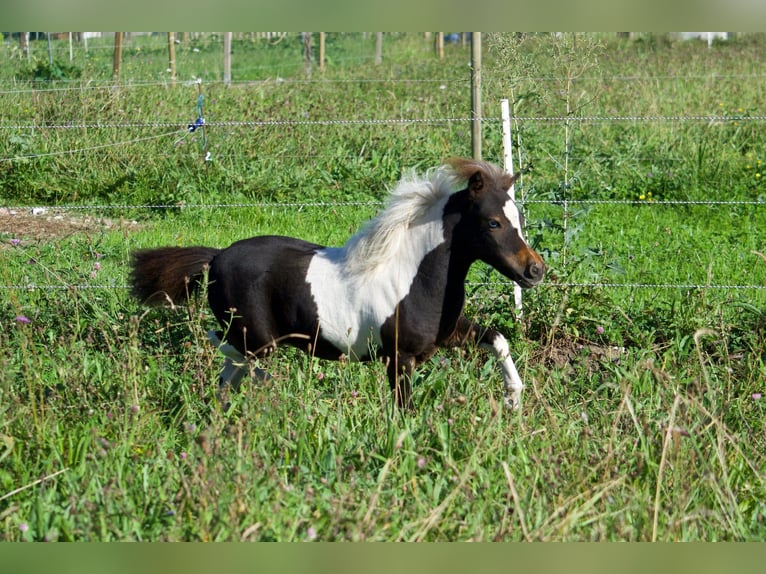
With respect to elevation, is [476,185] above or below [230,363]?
above

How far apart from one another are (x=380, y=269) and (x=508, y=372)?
84 centimetres

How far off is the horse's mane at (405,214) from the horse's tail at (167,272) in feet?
2.73

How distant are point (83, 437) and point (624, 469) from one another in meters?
2.12

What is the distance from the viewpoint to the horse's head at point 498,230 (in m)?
4.62

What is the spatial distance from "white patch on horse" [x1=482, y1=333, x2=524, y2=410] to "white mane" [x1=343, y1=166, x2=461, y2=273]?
68cm

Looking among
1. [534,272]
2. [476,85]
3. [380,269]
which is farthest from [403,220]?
[476,85]

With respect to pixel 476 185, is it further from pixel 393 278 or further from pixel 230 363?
pixel 230 363

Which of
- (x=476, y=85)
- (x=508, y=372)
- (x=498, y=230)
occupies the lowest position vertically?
(x=508, y=372)

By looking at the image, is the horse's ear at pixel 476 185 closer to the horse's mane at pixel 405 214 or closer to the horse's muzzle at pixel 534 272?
the horse's mane at pixel 405 214

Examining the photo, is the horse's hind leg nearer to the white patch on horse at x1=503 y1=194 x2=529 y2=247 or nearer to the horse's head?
the horse's head

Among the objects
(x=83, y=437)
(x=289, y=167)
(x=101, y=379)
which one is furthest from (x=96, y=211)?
(x=83, y=437)

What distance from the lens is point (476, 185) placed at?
15.2ft

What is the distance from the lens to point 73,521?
3227 millimetres

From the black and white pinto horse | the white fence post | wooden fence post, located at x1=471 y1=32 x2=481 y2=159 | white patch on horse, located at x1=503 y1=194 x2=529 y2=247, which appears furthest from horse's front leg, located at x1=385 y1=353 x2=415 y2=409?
wooden fence post, located at x1=471 y1=32 x2=481 y2=159
